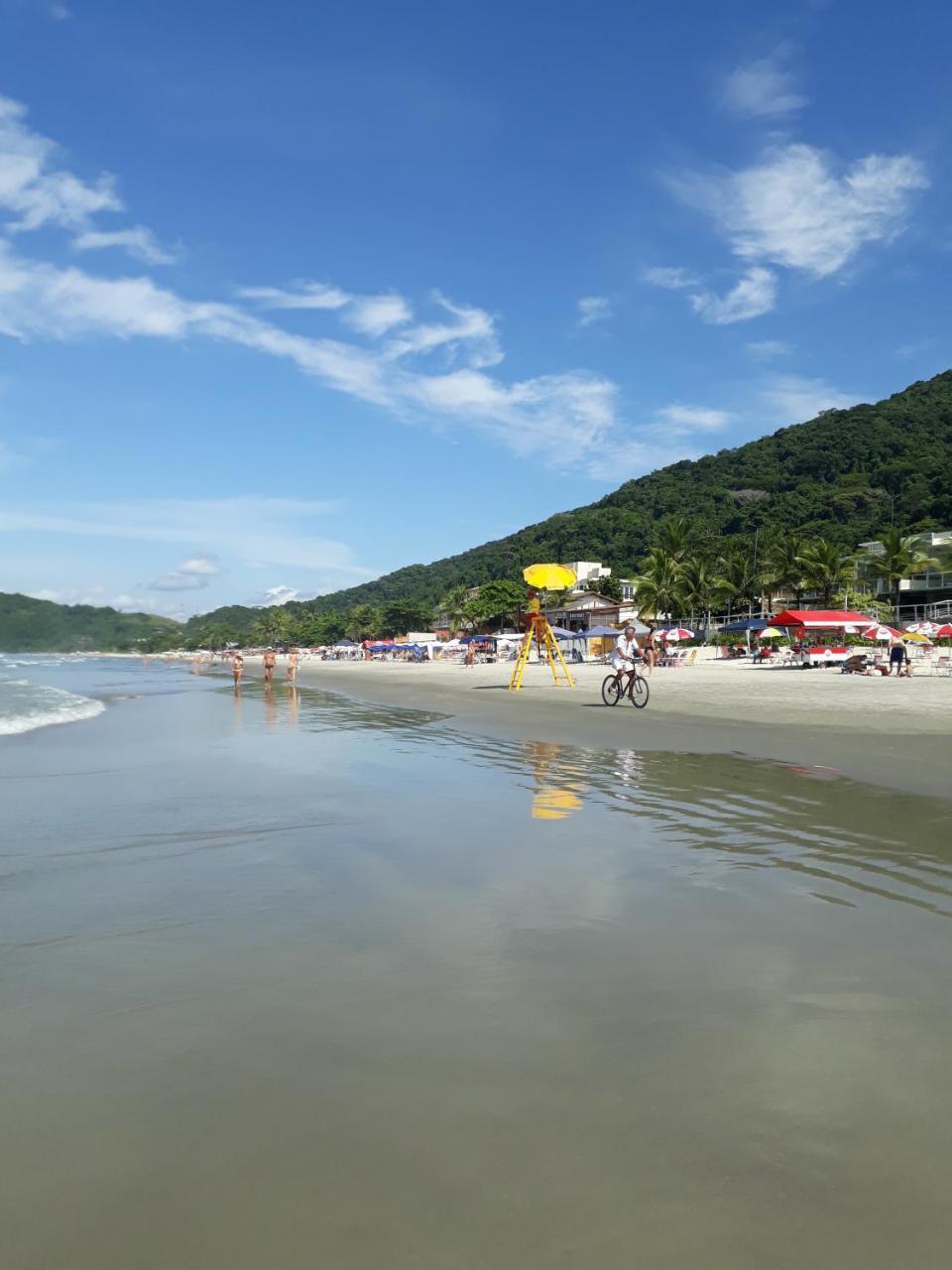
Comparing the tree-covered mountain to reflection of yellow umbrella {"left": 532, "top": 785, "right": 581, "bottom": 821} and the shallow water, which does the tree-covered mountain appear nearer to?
reflection of yellow umbrella {"left": 532, "top": 785, "right": 581, "bottom": 821}

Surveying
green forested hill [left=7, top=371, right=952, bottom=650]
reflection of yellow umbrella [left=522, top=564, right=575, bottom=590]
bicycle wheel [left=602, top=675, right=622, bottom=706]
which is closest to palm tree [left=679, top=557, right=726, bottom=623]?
green forested hill [left=7, top=371, right=952, bottom=650]

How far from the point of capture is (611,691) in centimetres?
2108

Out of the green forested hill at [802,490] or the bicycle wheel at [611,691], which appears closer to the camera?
the bicycle wheel at [611,691]

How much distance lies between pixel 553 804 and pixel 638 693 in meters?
12.8

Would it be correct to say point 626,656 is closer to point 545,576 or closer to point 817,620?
point 545,576

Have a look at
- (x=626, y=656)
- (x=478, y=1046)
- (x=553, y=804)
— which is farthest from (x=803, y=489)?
(x=478, y=1046)

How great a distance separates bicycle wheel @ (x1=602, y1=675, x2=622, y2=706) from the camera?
67.7 feet

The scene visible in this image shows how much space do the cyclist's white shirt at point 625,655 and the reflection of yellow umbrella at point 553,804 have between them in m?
10.5

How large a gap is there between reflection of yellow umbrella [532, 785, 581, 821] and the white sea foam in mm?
12217

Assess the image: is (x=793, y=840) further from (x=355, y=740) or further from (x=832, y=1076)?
(x=355, y=740)

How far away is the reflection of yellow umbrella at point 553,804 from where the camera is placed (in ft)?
25.0

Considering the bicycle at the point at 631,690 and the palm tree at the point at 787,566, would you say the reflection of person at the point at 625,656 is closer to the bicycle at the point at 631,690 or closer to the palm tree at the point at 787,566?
the bicycle at the point at 631,690

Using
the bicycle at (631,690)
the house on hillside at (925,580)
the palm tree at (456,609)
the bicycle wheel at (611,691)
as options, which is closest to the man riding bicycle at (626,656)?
the bicycle at (631,690)

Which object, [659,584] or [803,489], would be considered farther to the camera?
[803,489]
